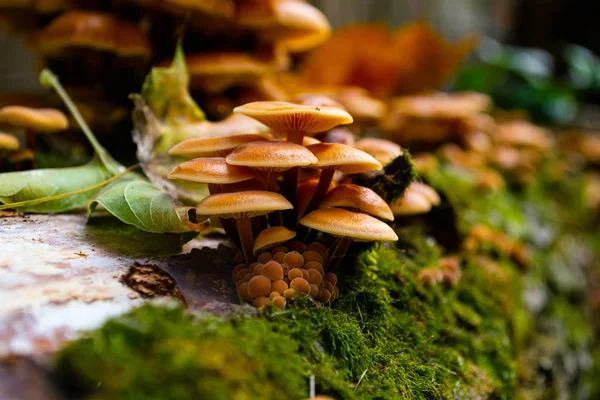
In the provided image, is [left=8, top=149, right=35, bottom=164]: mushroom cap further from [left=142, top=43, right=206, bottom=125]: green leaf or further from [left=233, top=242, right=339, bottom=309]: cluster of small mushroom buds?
[left=233, top=242, right=339, bottom=309]: cluster of small mushroom buds

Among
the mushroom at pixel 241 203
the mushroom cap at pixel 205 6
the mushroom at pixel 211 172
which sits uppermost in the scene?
the mushroom cap at pixel 205 6

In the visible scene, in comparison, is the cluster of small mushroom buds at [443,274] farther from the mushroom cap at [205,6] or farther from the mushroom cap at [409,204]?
the mushroom cap at [205,6]

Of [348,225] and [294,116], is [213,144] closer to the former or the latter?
[294,116]

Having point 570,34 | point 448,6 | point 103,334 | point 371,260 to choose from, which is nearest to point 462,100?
point 371,260

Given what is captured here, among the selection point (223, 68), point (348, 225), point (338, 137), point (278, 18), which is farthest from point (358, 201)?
point (278, 18)

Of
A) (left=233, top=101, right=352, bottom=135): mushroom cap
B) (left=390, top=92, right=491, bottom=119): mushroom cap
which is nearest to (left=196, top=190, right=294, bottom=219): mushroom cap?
(left=233, top=101, right=352, bottom=135): mushroom cap

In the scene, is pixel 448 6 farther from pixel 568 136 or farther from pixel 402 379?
pixel 402 379

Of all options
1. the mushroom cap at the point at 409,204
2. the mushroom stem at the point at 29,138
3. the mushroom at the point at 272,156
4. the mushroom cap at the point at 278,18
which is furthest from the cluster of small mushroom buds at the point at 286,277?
the mushroom cap at the point at 278,18
